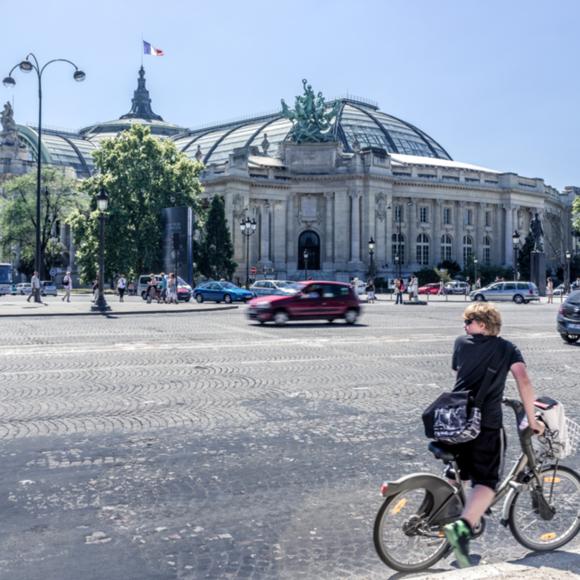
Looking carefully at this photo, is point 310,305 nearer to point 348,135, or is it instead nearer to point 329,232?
point 329,232

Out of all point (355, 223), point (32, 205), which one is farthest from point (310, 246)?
point (32, 205)

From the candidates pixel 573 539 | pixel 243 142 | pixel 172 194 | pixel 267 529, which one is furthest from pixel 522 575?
pixel 243 142

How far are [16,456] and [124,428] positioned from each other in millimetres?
1475

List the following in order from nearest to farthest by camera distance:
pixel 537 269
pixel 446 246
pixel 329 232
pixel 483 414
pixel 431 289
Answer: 1. pixel 483 414
2. pixel 537 269
3. pixel 431 289
4. pixel 329 232
5. pixel 446 246

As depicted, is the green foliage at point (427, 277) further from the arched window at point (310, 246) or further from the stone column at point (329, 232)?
the arched window at point (310, 246)

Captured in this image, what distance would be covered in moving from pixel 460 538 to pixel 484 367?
107 cm

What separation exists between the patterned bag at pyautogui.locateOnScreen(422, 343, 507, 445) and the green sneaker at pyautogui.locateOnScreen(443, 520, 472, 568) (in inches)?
19.9

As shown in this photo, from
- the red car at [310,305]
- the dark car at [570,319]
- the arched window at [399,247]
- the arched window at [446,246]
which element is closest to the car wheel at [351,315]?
the red car at [310,305]

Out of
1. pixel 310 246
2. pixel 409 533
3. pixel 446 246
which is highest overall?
pixel 446 246

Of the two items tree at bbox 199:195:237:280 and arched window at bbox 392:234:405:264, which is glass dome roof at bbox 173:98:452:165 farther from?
tree at bbox 199:195:237:280

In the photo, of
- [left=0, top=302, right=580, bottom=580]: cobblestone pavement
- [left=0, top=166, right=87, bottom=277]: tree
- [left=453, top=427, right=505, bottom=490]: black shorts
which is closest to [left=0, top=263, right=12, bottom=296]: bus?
[left=0, top=166, right=87, bottom=277]: tree

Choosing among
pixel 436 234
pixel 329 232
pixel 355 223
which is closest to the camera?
pixel 355 223

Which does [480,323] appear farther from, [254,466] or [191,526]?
[254,466]

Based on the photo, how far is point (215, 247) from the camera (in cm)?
7088
